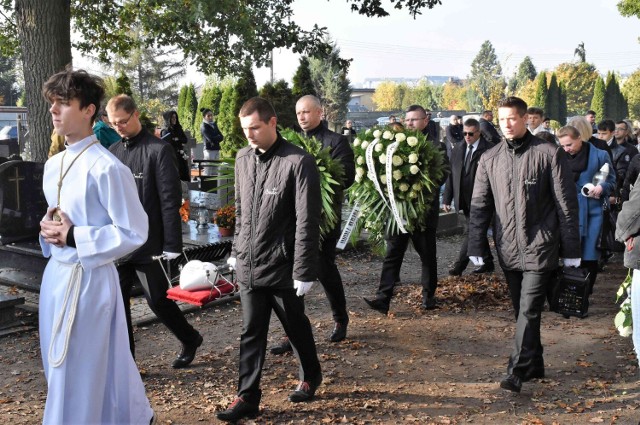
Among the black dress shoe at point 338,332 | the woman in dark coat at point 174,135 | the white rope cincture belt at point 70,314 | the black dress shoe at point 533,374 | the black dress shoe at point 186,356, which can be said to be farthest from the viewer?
the woman in dark coat at point 174,135

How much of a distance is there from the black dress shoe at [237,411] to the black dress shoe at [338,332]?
2002 mm

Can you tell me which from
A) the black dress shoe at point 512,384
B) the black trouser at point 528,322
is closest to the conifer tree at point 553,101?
the black trouser at point 528,322

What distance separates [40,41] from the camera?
36.3 ft

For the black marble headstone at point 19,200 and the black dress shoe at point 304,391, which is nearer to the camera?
the black dress shoe at point 304,391

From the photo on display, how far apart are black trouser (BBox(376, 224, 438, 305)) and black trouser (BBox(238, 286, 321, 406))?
282 centimetres

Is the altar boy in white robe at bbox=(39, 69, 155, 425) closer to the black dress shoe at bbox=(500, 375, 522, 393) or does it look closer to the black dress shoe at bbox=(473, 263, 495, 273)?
the black dress shoe at bbox=(500, 375, 522, 393)

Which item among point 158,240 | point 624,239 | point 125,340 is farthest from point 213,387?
point 624,239

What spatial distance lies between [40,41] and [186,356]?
6278 millimetres

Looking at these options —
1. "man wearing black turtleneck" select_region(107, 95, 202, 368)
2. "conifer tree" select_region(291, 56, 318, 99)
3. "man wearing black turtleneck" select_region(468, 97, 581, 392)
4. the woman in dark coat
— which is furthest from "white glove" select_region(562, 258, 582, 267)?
"conifer tree" select_region(291, 56, 318, 99)

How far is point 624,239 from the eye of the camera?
496cm

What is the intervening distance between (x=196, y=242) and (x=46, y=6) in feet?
12.5

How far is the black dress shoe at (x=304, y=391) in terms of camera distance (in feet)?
18.8

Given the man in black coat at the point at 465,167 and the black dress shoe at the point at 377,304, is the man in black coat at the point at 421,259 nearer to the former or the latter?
the black dress shoe at the point at 377,304

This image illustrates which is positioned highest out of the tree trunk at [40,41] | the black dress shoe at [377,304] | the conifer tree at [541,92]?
the conifer tree at [541,92]
